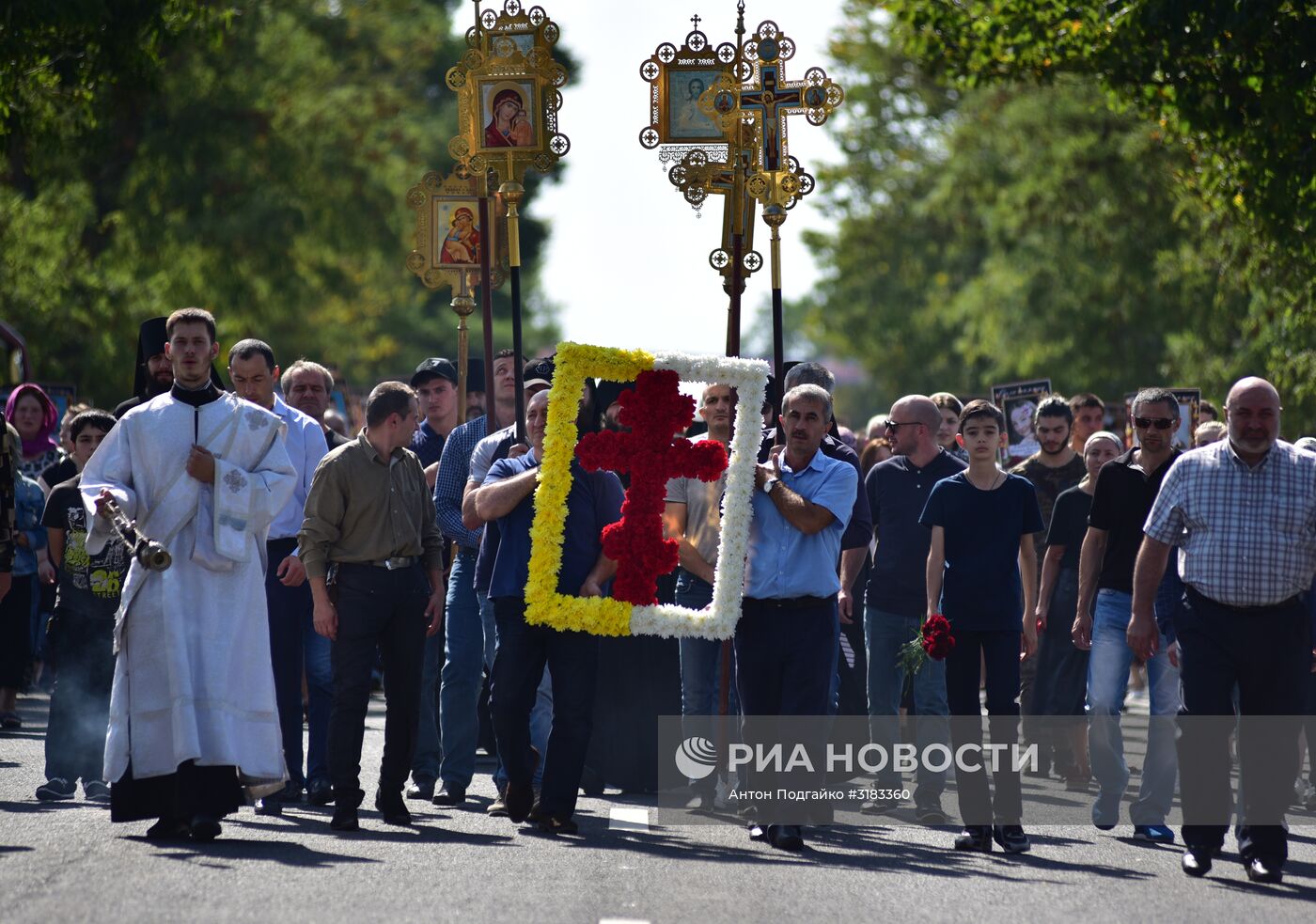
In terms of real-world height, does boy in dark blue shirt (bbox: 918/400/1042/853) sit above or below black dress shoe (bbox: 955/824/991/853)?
above

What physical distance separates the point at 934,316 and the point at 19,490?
31885 mm

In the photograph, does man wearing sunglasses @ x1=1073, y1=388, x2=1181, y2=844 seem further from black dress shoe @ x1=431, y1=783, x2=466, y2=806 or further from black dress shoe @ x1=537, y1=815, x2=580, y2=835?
black dress shoe @ x1=431, y1=783, x2=466, y2=806

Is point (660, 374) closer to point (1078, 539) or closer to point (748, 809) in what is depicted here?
point (748, 809)

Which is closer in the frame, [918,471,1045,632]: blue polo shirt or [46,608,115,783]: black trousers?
[918,471,1045,632]: blue polo shirt

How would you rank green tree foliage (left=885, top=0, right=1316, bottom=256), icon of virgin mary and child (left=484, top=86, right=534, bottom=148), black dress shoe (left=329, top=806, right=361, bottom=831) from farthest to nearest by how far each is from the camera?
1. green tree foliage (left=885, top=0, right=1316, bottom=256)
2. icon of virgin mary and child (left=484, top=86, right=534, bottom=148)
3. black dress shoe (left=329, top=806, right=361, bottom=831)

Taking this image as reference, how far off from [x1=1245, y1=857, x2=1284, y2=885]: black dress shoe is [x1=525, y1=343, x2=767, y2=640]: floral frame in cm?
261

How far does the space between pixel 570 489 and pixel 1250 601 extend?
3226 millimetres

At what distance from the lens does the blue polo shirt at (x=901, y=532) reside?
1234cm

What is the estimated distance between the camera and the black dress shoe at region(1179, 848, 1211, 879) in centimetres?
972

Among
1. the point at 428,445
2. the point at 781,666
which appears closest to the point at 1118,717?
the point at 781,666

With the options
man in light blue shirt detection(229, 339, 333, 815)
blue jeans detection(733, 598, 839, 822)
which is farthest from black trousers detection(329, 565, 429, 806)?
blue jeans detection(733, 598, 839, 822)

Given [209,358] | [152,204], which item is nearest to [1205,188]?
[209,358]

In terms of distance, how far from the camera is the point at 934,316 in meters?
45.4

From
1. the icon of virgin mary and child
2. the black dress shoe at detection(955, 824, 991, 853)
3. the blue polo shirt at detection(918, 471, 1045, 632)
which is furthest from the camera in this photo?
the icon of virgin mary and child
